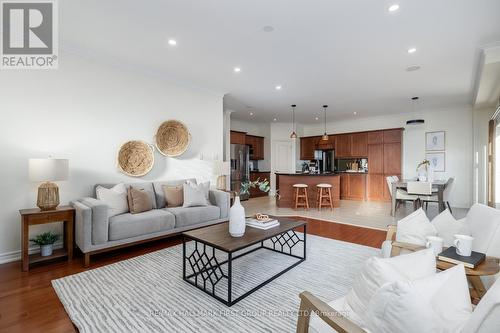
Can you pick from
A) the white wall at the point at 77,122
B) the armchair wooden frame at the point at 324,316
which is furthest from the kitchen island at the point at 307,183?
the armchair wooden frame at the point at 324,316

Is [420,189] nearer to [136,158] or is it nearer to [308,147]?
[308,147]

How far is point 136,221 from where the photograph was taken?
3188 millimetres

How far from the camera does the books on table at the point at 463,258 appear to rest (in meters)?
1.56

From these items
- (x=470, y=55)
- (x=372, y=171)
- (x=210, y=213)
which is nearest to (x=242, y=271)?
(x=210, y=213)

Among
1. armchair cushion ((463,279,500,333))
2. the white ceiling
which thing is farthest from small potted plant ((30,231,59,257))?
armchair cushion ((463,279,500,333))

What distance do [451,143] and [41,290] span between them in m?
9.02

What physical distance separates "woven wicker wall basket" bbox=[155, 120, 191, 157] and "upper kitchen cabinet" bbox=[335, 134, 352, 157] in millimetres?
5921

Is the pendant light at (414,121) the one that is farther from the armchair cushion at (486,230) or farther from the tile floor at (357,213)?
the armchair cushion at (486,230)

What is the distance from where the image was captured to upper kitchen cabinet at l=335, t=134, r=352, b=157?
27.8 ft

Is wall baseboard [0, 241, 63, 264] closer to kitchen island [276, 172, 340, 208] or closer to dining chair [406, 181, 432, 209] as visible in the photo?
kitchen island [276, 172, 340, 208]

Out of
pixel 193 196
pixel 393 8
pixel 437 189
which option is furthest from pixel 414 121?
pixel 193 196

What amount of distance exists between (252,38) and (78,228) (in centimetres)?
323

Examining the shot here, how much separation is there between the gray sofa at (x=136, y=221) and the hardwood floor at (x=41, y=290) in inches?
8.6

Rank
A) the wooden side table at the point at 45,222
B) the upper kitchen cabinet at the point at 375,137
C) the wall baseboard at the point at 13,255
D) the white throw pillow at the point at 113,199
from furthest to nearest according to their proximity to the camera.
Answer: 1. the upper kitchen cabinet at the point at 375,137
2. the white throw pillow at the point at 113,199
3. the wall baseboard at the point at 13,255
4. the wooden side table at the point at 45,222
